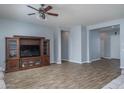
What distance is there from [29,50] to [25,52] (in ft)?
0.81

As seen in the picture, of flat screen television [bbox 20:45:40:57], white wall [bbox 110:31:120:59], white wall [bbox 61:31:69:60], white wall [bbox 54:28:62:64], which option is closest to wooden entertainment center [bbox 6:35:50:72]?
flat screen television [bbox 20:45:40:57]

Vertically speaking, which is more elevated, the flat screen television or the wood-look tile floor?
the flat screen television

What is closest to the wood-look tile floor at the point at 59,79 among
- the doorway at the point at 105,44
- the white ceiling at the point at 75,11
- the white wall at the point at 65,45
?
the white ceiling at the point at 75,11

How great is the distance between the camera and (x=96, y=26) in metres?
6.44

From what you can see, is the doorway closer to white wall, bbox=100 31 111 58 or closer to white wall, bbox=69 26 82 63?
white wall, bbox=100 31 111 58

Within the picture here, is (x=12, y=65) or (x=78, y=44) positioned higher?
(x=78, y=44)

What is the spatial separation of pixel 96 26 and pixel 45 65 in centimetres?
356

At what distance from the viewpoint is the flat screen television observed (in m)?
5.50

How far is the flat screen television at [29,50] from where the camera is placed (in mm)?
5496

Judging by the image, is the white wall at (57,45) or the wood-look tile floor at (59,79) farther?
the white wall at (57,45)

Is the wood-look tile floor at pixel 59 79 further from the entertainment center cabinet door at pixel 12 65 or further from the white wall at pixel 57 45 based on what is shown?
the white wall at pixel 57 45

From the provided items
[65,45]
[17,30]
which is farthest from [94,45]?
[17,30]

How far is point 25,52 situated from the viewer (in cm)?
559

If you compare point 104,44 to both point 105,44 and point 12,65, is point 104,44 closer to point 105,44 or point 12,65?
point 105,44
